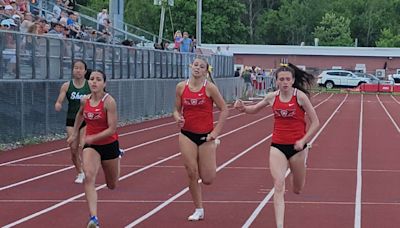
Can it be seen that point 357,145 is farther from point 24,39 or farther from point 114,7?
point 114,7

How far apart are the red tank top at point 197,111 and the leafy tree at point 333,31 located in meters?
91.9

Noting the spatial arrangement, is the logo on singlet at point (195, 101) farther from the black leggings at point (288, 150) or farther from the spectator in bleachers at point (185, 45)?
the spectator in bleachers at point (185, 45)

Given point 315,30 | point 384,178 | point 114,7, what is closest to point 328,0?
point 315,30

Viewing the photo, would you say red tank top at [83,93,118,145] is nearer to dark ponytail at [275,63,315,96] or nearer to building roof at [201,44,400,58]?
dark ponytail at [275,63,315,96]

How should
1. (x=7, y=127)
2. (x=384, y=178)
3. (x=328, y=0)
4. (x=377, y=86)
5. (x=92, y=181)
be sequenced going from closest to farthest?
(x=92, y=181) < (x=384, y=178) < (x=7, y=127) < (x=377, y=86) < (x=328, y=0)

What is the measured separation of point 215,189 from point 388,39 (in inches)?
3622

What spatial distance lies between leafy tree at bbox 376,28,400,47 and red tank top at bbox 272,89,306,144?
304ft

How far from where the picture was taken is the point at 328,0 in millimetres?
113562

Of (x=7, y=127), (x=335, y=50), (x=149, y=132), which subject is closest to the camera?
(x=7, y=127)

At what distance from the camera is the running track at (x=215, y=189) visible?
1030 centimetres

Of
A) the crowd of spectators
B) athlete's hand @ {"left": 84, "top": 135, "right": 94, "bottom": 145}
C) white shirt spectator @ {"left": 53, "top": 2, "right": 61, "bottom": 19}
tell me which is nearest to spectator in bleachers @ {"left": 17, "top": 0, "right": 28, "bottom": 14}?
the crowd of spectators

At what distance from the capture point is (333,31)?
101 m

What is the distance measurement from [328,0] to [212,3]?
3054 cm

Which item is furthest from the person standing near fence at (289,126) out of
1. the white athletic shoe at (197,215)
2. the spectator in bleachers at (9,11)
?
the spectator in bleachers at (9,11)
